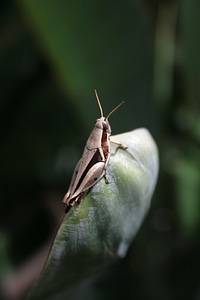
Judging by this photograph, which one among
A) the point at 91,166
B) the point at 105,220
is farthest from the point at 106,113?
the point at 105,220

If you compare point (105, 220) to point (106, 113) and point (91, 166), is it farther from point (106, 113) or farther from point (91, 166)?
point (106, 113)

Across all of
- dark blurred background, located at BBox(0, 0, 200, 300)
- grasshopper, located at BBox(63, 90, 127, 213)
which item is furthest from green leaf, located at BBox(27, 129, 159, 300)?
dark blurred background, located at BBox(0, 0, 200, 300)

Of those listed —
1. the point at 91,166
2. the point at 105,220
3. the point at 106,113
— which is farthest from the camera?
the point at 106,113

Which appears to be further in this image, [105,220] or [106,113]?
[106,113]

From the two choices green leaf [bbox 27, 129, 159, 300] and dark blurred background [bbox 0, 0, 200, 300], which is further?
dark blurred background [bbox 0, 0, 200, 300]

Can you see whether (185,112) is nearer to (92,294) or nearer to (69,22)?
(69,22)

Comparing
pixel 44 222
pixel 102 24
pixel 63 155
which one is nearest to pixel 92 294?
pixel 44 222

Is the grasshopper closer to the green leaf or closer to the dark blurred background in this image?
the green leaf
